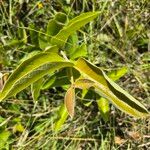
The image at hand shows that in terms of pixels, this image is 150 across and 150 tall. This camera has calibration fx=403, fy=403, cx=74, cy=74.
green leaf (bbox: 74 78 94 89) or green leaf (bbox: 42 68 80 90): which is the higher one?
green leaf (bbox: 42 68 80 90)

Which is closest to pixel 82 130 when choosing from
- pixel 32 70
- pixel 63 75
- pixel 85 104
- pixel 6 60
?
pixel 85 104

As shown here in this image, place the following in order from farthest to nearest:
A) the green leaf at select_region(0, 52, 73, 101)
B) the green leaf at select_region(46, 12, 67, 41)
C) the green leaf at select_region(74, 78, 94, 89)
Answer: the green leaf at select_region(46, 12, 67, 41) → the green leaf at select_region(74, 78, 94, 89) → the green leaf at select_region(0, 52, 73, 101)

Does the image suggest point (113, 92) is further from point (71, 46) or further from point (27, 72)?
point (71, 46)

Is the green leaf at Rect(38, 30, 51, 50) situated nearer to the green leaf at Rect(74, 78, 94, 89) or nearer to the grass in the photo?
the grass

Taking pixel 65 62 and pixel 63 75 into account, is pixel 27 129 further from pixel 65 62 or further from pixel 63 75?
pixel 65 62

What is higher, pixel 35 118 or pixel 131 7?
pixel 131 7

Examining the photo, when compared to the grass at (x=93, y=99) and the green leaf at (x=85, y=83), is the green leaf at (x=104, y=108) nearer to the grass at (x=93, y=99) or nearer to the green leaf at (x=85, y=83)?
the grass at (x=93, y=99)

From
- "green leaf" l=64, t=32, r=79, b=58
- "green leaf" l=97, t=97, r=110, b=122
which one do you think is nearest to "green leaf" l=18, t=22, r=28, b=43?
"green leaf" l=64, t=32, r=79, b=58
